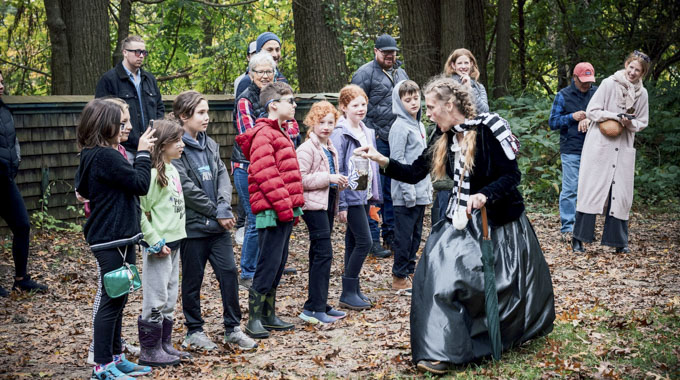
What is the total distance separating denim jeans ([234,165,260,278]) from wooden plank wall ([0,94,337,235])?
11.8ft

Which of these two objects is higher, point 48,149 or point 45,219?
point 48,149

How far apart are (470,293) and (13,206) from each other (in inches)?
186

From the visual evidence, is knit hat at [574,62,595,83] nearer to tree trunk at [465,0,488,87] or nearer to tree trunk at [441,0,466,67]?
tree trunk at [441,0,466,67]

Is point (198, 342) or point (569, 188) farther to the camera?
point (569, 188)

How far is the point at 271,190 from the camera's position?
5559mm

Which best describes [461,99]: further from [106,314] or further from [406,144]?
[106,314]

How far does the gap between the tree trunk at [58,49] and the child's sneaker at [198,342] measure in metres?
7.50

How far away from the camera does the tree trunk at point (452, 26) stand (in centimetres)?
A: 1355

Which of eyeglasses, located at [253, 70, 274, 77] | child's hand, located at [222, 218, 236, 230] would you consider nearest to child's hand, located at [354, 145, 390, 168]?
child's hand, located at [222, 218, 236, 230]

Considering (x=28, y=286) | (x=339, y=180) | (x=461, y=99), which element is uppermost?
(x=461, y=99)

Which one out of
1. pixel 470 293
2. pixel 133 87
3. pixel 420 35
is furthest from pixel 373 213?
pixel 420 35

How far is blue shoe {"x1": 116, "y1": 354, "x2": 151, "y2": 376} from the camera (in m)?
4.92

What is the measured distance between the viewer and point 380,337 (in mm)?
5777

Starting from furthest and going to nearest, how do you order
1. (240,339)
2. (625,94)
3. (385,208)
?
(385,208), (625,94), (240,339)
